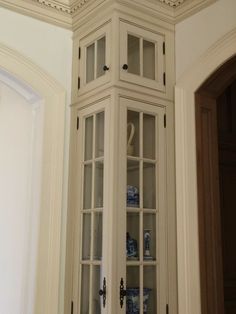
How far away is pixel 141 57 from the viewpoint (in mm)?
2629

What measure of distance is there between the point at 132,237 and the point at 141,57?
114 centimetres

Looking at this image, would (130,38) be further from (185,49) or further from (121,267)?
(121,267)

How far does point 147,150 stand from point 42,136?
2.32 feet

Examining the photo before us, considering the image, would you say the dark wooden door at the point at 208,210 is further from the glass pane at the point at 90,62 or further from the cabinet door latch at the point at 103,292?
the glass pane at the point at 90,62

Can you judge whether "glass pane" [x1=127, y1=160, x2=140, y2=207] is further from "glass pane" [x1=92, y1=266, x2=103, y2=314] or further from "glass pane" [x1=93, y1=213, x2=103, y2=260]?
"glass pane" [x1=92, y1=266, x2=103, y2=314]

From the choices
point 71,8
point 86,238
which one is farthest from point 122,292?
point 71,8

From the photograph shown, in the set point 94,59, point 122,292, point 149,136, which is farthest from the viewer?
point 94,59

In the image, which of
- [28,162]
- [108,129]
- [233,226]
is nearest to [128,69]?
[108,129]

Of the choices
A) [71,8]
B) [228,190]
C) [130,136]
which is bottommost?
[228,190]

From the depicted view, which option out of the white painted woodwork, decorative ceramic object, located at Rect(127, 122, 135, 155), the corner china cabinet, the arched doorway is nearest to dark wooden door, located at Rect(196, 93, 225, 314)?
the arched doorway

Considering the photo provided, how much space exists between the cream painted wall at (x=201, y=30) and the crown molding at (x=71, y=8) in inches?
2.3

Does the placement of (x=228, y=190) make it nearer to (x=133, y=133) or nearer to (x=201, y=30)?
(x=133, y=133)

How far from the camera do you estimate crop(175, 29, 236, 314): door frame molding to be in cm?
237

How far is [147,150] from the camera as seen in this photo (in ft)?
8.42
